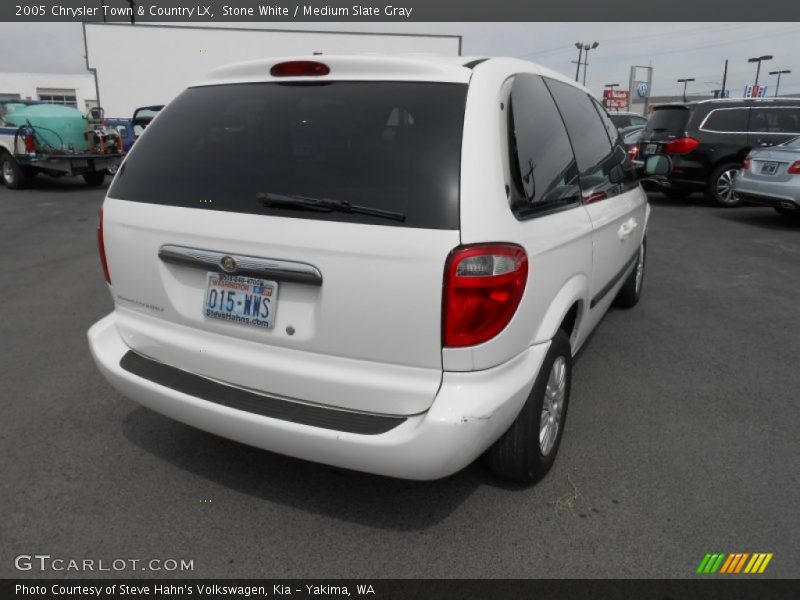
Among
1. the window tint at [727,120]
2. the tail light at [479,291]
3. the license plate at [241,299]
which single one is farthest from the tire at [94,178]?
the tail light at [479,291]

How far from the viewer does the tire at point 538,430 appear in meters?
2.45

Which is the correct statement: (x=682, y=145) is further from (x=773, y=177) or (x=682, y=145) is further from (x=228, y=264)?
(x=228, y=264)

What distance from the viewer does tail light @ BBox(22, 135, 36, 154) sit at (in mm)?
12734

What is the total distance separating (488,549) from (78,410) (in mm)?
2316

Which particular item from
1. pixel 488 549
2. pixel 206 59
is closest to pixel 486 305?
pixel 488 549

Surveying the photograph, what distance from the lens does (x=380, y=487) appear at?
268 cm

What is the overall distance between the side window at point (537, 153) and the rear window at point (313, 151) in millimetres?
300

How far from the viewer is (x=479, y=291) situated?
2004 millimetres

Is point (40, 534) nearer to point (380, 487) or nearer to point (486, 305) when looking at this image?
point (380, 487)

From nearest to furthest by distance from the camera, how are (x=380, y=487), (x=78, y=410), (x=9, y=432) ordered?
1. (x=380, y=487)
2. (x=9, y=432)
3. (x=78, y=410)

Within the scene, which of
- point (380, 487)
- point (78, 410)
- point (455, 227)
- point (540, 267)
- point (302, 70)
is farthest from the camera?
point (78, 410)

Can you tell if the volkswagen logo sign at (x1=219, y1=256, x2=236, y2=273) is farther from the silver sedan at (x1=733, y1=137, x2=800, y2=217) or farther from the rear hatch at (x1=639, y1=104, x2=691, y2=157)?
the rear hatch at (x1=639, y1=104, x2=691, y2=157)

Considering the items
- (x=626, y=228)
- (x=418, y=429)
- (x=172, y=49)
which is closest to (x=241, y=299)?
(x=418, y=429)

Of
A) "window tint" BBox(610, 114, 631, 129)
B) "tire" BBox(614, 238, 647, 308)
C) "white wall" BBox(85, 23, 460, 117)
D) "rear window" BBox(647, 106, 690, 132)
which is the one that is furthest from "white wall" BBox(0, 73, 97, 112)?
"tire" BBox(614, 238, 647, 308)
